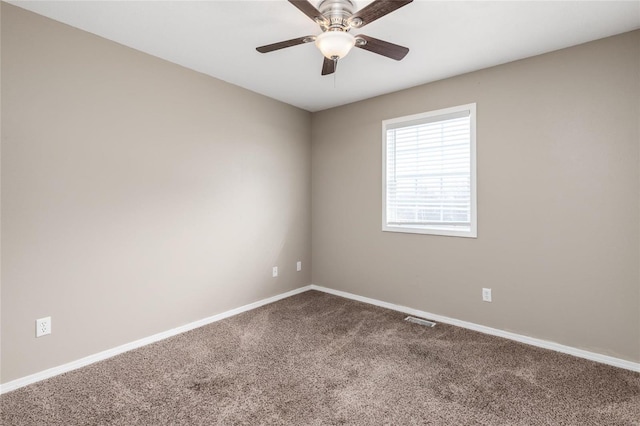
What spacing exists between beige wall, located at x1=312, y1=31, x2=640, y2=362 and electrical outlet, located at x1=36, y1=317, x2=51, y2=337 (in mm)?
3057

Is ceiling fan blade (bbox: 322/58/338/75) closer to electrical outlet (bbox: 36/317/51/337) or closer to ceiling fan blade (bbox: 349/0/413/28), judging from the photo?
ceiling fan blade (bbox: 349/0/413/28)

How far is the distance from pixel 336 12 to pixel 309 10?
10.3 inches

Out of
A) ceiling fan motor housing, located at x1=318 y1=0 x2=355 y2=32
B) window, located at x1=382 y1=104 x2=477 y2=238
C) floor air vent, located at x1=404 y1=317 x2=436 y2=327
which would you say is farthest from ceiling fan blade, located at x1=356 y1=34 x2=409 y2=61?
floor air vent, located at x1=404 y1=317 x2=436 y2=327

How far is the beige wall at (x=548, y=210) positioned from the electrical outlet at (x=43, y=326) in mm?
3057

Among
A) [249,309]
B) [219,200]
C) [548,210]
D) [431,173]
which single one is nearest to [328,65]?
[431,173]

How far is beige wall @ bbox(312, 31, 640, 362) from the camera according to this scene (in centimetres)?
242

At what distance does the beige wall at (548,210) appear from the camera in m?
2.42

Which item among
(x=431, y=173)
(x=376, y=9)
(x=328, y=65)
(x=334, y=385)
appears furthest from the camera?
(x=431, y=173)

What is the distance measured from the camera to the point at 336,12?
1.93 meters

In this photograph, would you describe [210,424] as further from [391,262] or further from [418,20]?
[418,20]

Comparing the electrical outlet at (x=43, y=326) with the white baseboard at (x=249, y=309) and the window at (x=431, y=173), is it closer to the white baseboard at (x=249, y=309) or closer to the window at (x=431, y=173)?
the white baseboard at (x=249, y=309)

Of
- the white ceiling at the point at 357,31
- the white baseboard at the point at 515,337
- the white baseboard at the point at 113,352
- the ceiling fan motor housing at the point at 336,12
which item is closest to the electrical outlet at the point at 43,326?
the white baseboard at the point at 113,352

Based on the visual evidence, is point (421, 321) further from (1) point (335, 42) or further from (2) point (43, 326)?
(2) point (43, 326)

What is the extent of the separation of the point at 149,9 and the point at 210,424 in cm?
258
